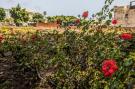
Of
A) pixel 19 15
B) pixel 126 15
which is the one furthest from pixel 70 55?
pixel 19 15

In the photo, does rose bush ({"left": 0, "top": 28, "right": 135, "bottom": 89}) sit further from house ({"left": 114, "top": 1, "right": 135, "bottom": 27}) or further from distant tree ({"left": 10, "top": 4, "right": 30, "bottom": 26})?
distant tree ({"left": 10, "top": 4, "right": 30, "bottom": 26})

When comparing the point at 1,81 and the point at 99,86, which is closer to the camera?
the point at 99,86

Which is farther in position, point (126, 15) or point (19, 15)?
point (19, 15)

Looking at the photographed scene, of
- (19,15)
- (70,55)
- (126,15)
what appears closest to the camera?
(70,55)

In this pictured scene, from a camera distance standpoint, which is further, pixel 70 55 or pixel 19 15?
pixel 19 15

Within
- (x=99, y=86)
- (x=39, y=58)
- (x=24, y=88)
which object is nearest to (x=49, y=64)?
(x=39, y=58)

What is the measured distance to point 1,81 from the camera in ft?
29.2

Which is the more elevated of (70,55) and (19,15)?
(70,55)

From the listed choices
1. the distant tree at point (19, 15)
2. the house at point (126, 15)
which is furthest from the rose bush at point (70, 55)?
the distant tree at point (19, 15)

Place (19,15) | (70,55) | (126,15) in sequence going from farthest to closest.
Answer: (19,15)
(126,15)
(70,55)

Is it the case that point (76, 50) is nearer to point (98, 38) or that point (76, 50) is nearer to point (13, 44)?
point (98, 38)

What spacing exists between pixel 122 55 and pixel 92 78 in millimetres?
940

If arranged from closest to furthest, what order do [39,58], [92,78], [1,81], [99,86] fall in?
[99,86] < [92,78] < [39,58] < [1,81]

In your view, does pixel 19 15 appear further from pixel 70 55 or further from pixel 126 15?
pixel 70 55
